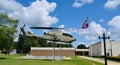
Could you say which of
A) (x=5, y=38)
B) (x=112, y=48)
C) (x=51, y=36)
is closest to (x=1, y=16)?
(x=5, y=38)

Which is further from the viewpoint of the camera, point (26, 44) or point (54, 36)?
point (26, 44)

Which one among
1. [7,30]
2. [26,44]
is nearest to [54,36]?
[7,30]

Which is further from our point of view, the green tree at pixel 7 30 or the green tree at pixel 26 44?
the green tree at pixel 26 44

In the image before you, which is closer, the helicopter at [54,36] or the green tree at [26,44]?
the helicopter at [54,36]

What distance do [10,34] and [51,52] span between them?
30.8 meters

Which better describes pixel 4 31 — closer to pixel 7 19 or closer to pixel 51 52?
pixel 7 19

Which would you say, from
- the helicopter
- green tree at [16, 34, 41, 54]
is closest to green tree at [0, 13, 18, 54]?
the helicopter

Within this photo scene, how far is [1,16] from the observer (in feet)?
221

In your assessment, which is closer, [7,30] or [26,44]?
[7,30]

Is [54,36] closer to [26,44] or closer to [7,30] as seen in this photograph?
[7,30]

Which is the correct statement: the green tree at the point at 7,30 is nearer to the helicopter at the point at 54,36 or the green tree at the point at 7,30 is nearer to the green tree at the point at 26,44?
the helicopter at the point at 54,36

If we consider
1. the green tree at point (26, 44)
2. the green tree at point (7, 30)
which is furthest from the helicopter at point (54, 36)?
the green tree at point (26, 44)

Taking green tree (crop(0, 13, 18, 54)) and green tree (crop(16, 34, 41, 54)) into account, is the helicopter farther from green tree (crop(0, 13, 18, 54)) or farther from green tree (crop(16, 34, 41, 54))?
green tree (crop(16, 34, 41, 54))

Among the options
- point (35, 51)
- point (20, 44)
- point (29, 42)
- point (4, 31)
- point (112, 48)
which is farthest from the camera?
point (20, 44)
